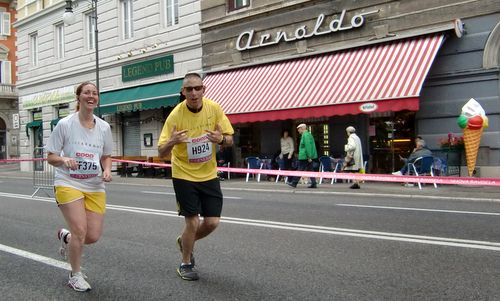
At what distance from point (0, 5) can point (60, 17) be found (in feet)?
50.5

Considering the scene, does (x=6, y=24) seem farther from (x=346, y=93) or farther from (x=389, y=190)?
(x=389, y=190)

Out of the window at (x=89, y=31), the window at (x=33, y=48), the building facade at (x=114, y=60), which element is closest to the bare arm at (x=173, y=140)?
the building facade at (x=114, y=60)

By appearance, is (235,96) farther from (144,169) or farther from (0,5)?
(0,5)

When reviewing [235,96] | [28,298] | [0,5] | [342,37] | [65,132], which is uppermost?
[0,5]

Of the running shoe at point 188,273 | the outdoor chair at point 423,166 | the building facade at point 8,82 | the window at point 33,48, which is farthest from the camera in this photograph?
the building facade at point 8,82

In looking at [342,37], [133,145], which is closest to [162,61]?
[133,145]

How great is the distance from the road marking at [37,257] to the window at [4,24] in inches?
1518

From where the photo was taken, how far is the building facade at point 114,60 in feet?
71.3

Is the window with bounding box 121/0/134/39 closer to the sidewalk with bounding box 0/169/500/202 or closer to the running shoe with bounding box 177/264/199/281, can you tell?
the sidewalk with bounding box 0/169/500/202

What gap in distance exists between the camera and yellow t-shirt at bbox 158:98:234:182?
455 cm

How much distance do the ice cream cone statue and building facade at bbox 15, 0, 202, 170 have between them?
441 inches

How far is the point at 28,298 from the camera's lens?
438 centimetres

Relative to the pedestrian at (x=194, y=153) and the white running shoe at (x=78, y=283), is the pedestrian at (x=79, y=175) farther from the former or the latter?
the pedestrian at (x=194, y=153)

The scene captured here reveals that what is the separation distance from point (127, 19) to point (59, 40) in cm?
653
